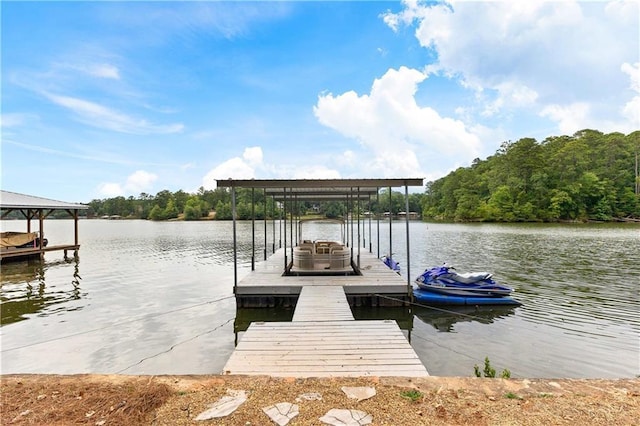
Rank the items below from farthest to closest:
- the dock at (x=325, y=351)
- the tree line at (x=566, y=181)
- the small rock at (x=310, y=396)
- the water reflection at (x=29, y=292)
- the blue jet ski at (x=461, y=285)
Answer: the tree line at (x=566, y=181) < the blue jet ski at (x=461, y=285) < the water reflection at (x=29, y=292) < the dock at (x=325, y=351) < the small rock at (x=310, y=396)

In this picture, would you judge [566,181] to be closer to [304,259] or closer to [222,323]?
[304,259]

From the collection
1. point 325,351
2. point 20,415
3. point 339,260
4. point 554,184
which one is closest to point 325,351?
point 325,351

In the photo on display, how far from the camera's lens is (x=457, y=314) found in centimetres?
805

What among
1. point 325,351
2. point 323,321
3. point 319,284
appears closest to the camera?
point 325,351

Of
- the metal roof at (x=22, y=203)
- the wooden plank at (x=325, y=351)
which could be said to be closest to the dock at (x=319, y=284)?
the wooden plank at (x=325, y=351)

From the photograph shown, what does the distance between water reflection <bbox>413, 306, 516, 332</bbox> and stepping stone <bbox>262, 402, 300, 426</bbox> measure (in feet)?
17.4

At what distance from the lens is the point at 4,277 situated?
1274cm

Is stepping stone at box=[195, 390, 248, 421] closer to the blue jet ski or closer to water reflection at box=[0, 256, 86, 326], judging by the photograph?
the blue jet ski

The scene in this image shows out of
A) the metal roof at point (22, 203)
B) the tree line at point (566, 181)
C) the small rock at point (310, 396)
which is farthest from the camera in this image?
the tree line at point (566, 181)

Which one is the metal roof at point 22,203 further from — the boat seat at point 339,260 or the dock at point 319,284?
the boat seat at point 339,260

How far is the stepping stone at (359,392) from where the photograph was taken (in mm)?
2764

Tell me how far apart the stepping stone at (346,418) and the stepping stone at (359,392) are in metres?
0.21

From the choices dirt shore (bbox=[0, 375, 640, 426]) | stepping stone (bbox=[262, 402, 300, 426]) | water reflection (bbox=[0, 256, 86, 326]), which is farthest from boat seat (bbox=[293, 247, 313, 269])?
stepping stone (bbox=[262, 402, 300, 426])

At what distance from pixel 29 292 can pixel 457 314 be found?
506 inches
